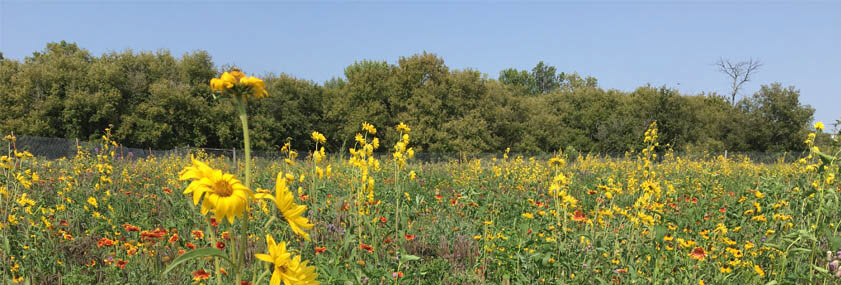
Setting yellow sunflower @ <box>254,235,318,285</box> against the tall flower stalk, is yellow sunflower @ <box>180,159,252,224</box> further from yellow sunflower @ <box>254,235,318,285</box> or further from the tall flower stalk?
yellow sunflower @ <box>254,235,318,285</box>

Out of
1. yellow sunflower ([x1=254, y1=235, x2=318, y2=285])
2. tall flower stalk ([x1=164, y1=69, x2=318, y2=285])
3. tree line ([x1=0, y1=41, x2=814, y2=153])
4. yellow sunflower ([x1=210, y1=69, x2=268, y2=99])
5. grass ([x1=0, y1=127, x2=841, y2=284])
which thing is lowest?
grass ([x1=0, y1=127, x2=841, y2=284])

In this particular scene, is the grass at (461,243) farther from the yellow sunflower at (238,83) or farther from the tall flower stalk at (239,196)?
the yellow sunflower at (238,83)

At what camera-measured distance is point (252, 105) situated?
26766mm

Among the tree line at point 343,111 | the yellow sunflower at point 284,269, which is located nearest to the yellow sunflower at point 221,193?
the yellow sunflower at point 284,269

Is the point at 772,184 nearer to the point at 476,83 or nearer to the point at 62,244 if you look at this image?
the point at 62,244

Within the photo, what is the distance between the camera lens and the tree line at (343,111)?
79.0 feet

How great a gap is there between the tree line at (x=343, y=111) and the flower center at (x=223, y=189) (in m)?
24.4

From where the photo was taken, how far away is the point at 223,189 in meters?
0.93

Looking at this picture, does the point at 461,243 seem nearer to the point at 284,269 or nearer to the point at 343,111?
the point at 284,269

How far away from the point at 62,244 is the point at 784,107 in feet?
117

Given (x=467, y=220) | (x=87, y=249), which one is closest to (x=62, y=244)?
(x=87, y=249)

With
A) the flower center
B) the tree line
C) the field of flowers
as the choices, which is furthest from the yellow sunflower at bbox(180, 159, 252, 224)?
the tree line

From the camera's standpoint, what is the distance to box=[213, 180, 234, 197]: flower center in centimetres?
93

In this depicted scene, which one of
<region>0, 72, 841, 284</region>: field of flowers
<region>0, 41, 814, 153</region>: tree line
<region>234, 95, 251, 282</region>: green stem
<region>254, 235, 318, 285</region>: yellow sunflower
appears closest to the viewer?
<region>234, 95, 251, 282</region>: green stem
